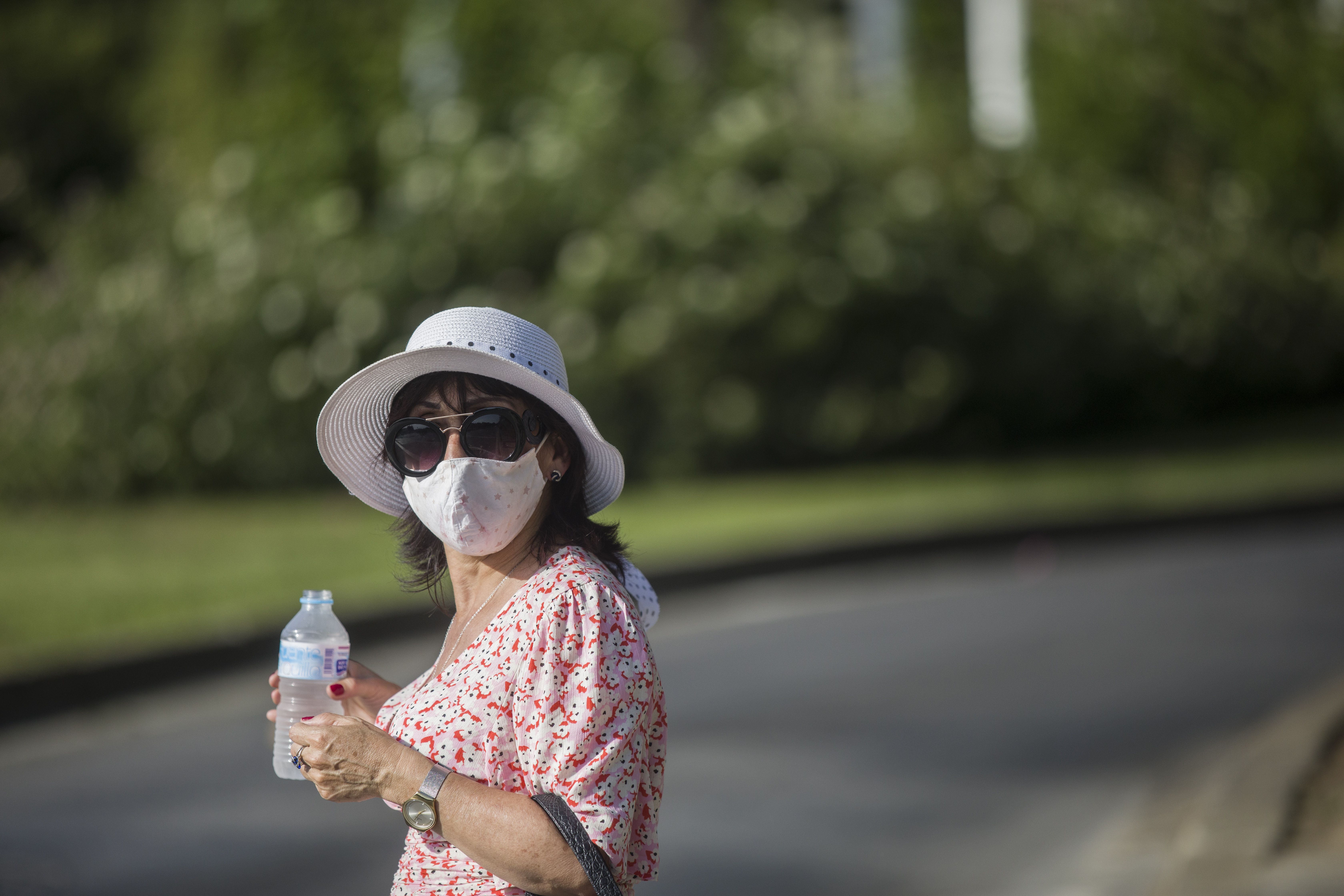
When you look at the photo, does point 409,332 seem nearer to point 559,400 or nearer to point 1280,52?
point 1280,52

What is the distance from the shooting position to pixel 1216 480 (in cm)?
1995

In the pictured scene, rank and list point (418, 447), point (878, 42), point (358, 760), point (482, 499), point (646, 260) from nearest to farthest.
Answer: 1. point (358, 760)
2. point (482, 499)
3. point (418, 447)
4. point (646, 260)
5. point (878, 42)

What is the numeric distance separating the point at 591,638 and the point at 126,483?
19.5 metres

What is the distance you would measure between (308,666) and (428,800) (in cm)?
38

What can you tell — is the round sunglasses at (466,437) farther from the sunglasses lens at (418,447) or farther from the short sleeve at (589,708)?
the short sleeve at (589,708)

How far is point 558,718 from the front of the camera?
243 centimetres

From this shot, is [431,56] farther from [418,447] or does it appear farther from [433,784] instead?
[433,784]

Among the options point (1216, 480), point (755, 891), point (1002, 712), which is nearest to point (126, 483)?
point (1216, 480)

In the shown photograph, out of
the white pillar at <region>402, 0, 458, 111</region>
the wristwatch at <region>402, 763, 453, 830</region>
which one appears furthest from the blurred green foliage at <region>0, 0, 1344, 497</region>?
the wristwatch at <region>402, 763, 453, 830</region>

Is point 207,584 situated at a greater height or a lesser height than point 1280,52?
lesser

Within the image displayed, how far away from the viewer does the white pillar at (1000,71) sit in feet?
95.3

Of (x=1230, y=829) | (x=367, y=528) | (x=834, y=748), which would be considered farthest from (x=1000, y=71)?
(x=1230, y=829)

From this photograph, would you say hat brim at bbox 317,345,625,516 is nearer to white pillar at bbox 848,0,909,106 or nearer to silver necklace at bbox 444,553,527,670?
silver necklace at bbox 444,553,527,670

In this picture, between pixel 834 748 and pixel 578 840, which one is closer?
pixel 578 840
